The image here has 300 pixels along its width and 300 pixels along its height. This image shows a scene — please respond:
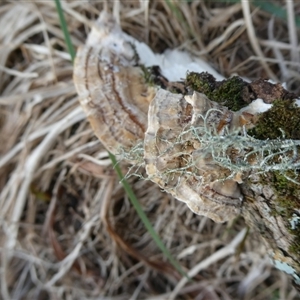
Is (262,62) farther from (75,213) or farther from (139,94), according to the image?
(75,213)

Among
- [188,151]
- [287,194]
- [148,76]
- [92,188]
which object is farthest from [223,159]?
[92,188]

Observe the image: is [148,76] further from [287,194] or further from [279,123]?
[287,194]

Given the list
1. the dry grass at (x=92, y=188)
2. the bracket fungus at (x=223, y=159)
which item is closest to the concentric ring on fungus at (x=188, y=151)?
the bracket fungus at (x=223, y=159)

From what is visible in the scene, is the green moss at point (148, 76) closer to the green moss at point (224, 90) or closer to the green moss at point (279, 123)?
the green moss at point (224, 90)

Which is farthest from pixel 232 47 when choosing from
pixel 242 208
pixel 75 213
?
pixel 75 213

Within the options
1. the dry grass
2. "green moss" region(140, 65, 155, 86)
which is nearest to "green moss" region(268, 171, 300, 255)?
"green moss" region(140, 65, 155, 86)

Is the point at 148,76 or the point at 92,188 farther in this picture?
the point at 92,188
